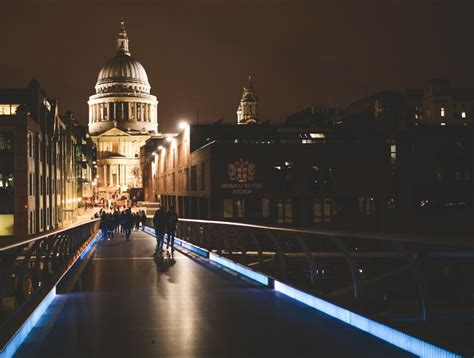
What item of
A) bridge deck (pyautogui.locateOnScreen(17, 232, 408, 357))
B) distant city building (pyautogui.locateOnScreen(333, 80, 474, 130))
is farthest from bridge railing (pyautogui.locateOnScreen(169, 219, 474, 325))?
distant city building (pyautogui.locateOnScreen(333, 80, 474, 130))

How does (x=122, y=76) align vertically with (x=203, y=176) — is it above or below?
above

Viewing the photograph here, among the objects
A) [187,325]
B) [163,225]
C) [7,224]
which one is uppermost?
[163,225]

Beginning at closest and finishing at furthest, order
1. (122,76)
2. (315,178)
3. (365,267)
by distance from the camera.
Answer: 1. (365,267)
2. (315,178)
3. (122,76)

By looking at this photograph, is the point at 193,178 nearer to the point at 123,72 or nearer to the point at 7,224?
the point at 7,224

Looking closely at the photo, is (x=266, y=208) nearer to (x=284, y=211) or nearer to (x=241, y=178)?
(x=284, y=211)

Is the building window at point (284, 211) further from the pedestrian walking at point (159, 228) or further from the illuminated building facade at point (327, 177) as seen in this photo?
the pedestrian walking at point (159, 228)

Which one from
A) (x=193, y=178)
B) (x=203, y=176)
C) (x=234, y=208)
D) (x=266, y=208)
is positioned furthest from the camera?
(x=193, y=178)

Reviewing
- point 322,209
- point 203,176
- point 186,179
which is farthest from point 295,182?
point 186,179

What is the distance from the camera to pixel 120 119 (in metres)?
187

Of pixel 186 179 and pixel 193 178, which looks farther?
pixel 186 179

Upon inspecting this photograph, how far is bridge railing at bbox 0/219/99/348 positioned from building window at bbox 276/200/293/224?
38670mm

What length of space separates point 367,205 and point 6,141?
101 feet

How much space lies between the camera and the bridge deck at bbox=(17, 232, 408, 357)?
753 cm

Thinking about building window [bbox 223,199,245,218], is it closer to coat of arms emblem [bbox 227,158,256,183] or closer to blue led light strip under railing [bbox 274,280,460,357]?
coat of arms emblem [bbox 227,158,256,183]
